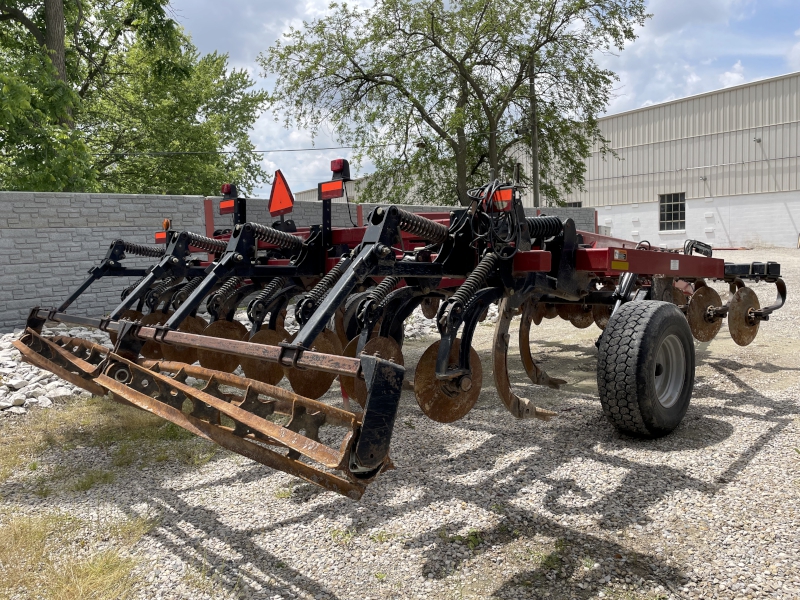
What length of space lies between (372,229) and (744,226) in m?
27.6

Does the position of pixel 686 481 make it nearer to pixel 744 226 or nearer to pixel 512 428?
pixel 512 428

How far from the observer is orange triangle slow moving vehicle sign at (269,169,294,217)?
547 centimetres

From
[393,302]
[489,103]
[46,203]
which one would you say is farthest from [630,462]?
[489,103]

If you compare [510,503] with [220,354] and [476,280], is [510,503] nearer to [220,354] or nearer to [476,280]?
[476,280]

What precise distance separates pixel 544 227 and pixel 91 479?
3.28 m

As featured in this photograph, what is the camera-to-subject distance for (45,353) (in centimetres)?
455

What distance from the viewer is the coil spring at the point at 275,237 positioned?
15.4 feet

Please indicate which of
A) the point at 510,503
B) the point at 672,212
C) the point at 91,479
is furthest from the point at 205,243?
the point at 672,212

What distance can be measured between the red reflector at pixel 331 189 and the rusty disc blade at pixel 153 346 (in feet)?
5.92

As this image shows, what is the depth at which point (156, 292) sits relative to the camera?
5859mm

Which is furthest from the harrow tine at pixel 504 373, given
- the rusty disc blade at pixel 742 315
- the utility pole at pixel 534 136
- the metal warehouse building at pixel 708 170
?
the metal warehouse building at pixel 708 170

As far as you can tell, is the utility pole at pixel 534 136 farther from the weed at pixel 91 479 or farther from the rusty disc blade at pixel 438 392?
the weed at pixel 91 479

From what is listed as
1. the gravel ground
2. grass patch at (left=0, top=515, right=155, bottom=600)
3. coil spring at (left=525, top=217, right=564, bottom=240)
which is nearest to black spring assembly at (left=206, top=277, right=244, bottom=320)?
the gravel ground

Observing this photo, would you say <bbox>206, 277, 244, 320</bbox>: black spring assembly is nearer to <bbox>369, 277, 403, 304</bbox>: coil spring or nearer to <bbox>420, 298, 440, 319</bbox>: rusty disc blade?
<bbox>369, 277, 403, 304</bbox>: coil spring
